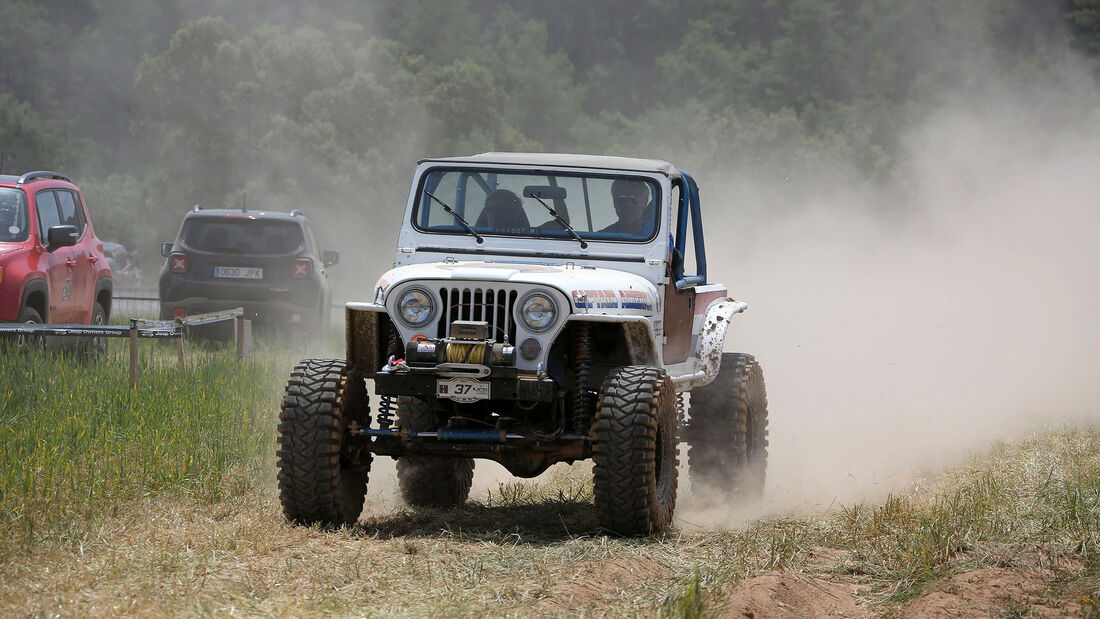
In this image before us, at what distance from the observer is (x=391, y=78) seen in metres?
51.3

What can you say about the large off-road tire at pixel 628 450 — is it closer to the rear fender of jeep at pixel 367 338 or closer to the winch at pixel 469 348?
the winch at pixel 469 348

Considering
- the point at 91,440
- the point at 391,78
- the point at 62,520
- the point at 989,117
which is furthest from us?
the point at 391,78

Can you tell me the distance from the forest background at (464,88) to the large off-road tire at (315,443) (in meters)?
29.2

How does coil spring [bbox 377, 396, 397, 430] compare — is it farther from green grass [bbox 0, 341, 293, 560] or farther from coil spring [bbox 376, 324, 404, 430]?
green grass [bbox 0, 341, 293, 560]

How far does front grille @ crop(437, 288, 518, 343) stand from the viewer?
25.5 feet

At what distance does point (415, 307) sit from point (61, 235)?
6625 mm

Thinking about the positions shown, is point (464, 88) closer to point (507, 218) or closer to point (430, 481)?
point (430, 481)

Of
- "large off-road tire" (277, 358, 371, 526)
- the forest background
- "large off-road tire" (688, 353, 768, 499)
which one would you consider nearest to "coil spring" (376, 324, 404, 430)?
"large off-road tire" (277, 358, 371, 526)

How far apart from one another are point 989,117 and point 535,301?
39268 millimetres

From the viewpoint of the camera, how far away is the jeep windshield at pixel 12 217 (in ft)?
43.1

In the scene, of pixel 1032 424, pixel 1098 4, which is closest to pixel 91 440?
pixel 1032 424

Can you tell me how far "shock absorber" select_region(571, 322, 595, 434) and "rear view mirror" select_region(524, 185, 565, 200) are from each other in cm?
145

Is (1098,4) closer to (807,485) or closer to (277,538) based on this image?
(807,485)

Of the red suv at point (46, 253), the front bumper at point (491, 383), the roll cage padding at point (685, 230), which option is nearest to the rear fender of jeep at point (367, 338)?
the front bumper at point (491, 383)
